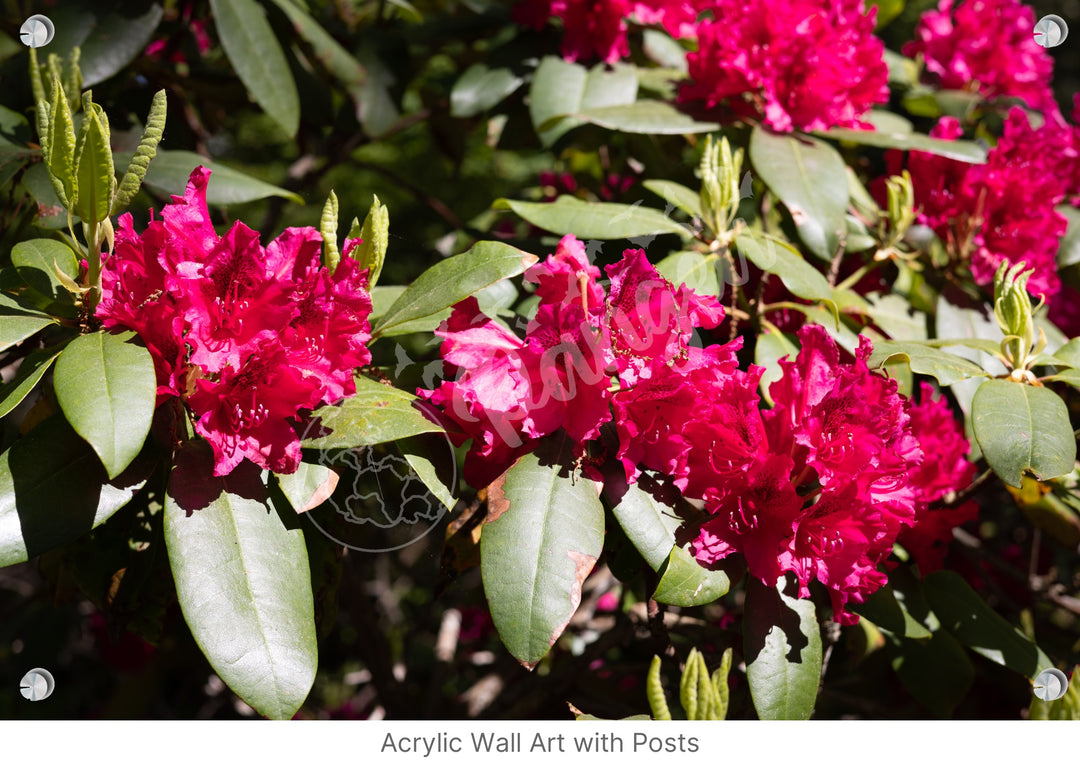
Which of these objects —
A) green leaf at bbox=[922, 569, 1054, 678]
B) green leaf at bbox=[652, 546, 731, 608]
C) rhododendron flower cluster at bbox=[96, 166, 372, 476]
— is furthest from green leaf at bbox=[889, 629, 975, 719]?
rhododendron flower cluster at bbox=[96, 166, 372, 476]

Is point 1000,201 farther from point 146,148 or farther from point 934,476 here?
point 146,148

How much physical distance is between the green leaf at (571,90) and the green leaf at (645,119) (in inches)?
3.2

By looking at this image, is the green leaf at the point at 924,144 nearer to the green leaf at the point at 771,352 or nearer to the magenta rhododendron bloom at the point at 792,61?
the magenta rhododendron bloom at the point at 792,61

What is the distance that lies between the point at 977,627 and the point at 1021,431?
1.17 ft

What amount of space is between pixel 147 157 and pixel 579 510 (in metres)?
0.54

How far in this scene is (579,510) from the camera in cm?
90

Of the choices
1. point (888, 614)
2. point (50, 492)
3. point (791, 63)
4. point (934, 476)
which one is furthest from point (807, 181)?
point (50, 492)

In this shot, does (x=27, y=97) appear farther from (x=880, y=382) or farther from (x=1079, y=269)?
(x=1079, y=269)

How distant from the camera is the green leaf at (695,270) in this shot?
110 cm

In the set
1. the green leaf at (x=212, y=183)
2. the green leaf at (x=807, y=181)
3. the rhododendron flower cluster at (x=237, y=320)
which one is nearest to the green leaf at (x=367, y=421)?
the rhododendron flower cluster at (x=237, y=320)

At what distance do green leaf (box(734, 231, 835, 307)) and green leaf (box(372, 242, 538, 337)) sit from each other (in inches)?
13.2

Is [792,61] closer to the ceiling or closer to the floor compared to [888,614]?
closer to the ceiling

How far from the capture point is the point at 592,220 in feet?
3.72

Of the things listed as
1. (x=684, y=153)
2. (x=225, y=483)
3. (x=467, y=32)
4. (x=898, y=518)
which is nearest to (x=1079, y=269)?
(x=684, y=153)
